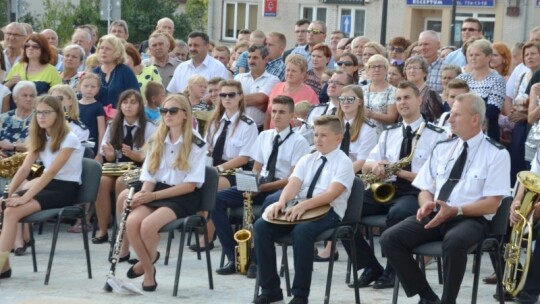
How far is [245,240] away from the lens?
32.2 ft

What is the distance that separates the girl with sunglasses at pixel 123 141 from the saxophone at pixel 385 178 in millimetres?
2707

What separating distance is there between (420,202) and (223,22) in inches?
1332

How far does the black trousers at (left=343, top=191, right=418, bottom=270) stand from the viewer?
30.3 ft

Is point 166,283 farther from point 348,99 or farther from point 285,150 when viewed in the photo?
point 348,99

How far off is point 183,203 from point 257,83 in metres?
3.33

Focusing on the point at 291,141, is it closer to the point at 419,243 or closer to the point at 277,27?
the point at 419,243

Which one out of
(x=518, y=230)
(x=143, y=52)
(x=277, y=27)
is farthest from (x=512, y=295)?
(x=277, y=27)

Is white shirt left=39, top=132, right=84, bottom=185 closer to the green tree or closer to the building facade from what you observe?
the green tree

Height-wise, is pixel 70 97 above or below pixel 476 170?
above

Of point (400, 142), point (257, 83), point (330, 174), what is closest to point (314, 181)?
point (330, 174)

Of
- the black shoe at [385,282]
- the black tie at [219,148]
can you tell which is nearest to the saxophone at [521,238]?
the black shoe at [385,282]

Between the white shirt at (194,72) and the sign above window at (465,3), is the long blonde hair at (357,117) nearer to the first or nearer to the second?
the white shirt at (194,72)

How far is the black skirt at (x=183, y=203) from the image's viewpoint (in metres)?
9.39

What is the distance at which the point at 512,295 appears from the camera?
886cm
